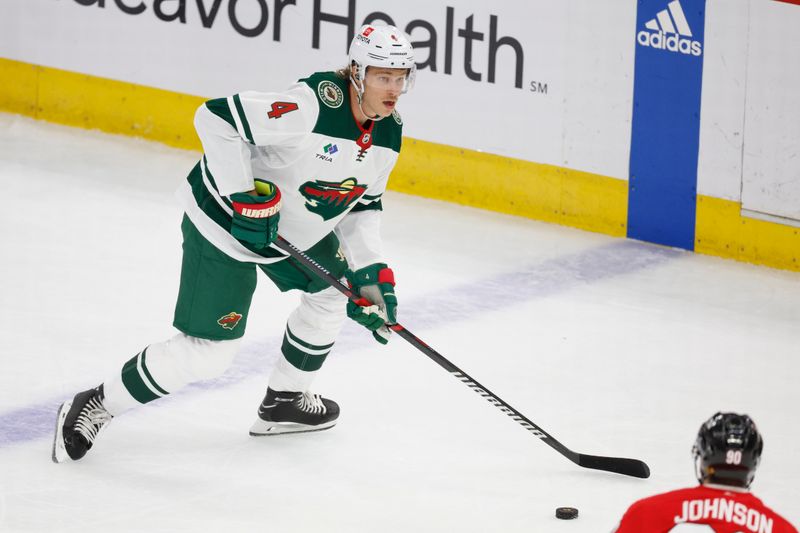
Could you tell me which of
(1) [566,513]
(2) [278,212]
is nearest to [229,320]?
(2) [278,212]

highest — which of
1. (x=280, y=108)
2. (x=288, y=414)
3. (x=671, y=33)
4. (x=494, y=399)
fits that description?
(x=671, y=33)

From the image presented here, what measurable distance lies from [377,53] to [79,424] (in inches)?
47.0

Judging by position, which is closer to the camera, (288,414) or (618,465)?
(618,465)

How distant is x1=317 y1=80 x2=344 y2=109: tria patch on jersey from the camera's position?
12.2 feet

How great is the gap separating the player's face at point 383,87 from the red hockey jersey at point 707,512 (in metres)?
1.61

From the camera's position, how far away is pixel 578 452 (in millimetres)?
4082

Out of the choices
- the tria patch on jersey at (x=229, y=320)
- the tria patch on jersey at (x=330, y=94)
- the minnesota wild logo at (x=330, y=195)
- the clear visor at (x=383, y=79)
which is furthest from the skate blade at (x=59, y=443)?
the clear visor at (x=383, y=79)

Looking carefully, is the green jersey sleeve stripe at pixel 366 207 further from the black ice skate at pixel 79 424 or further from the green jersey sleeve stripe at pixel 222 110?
A: the black ice skate at pixel 79 424

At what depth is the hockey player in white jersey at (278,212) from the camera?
3660 mm

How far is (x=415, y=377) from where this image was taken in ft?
15.1

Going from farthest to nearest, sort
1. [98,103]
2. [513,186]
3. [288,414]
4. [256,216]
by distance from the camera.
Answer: [98,103] < [513,186] < [288,414] < [256,216]

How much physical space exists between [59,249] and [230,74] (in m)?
1.55

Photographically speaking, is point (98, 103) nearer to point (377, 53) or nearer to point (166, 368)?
point (166, 368)

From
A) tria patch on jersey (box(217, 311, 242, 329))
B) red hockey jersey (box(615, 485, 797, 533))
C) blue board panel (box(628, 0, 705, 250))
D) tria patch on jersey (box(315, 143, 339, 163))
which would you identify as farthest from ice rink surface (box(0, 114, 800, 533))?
red hockey jersey (box(615, 485, 797, 533))
